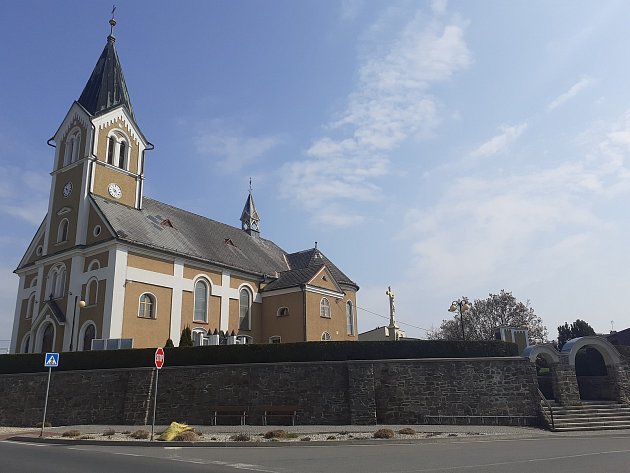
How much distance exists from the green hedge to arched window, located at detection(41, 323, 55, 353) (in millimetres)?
8186

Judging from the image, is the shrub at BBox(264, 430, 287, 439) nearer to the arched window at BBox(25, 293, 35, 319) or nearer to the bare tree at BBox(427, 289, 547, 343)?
the arched window at BBox(25, 293, 35, 319)

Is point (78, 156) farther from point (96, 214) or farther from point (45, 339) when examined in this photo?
point (45, 339)

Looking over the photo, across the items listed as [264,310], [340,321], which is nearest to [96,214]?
[264,310]

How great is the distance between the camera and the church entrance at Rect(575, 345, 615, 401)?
27.1 meters

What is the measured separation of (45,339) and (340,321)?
21550 millimetres

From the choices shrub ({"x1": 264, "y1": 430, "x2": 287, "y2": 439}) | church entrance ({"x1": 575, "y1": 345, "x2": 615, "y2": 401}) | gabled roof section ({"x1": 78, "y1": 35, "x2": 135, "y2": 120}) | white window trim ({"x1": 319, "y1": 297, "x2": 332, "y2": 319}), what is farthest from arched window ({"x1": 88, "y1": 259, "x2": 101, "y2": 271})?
church entrance ({"x1": 575, "y1": 345, "x2": 615, "y2": 401})

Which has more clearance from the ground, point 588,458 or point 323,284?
point 323,284

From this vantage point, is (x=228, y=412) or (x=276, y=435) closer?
(x=276, y=435)

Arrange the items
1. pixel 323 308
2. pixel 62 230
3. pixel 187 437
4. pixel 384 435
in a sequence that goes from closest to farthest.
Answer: pixel 187 437 < pixel 384 435 < pixel 62 230 < pixel 323 308

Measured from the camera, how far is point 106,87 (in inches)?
1526

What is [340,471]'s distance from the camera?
1073 cm

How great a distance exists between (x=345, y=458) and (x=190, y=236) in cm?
2857

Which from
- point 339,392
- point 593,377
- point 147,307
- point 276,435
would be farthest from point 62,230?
point 593,377

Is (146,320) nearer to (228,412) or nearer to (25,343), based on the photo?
(25,343)
